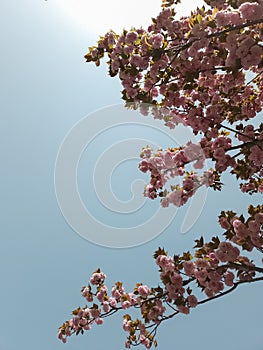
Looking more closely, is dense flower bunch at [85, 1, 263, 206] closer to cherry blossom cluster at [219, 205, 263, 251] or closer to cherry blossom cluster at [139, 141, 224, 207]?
cherry blossom cluster at [139, 141, 224, 207]

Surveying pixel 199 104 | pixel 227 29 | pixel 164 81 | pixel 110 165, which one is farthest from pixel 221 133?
pixel 110 165

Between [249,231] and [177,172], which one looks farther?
[177,172]

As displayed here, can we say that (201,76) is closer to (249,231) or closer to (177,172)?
(177,172)

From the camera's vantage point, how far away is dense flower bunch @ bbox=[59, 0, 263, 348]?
456cm

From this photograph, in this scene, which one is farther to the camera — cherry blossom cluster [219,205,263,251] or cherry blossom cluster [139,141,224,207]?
cherry blossom cluster [139,141,224,207]

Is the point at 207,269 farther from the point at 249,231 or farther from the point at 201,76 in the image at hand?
the point at 201,76

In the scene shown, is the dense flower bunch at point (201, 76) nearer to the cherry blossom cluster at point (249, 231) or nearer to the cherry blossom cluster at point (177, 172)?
the cherry blossom cluster at point (177, 172)

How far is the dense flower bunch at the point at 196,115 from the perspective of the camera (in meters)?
4.56

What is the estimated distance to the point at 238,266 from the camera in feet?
15.7

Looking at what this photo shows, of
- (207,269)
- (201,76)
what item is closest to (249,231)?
(207,269)

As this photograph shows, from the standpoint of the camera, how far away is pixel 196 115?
19.9 feet

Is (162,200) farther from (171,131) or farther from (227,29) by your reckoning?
(227,29)

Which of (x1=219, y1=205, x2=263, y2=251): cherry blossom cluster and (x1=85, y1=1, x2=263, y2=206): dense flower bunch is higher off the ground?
(x1=85, y1=1, x2=263, y2=206): dense flower bunch

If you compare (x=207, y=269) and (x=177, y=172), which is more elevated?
(x=177, y=172)
